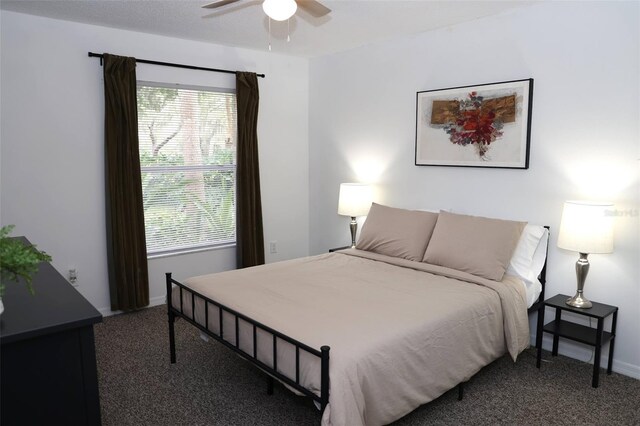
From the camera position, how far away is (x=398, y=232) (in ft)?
11.8

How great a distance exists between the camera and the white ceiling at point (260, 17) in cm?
316

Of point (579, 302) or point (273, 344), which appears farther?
point (579, 302)

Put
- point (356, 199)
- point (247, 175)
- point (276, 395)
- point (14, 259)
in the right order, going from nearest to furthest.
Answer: point (14, 259)
point (276, 395)
point (356, 199)
point (247, 175)

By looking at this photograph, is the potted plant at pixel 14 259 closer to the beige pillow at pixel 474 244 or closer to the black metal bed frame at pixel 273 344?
the black metal bed frame at pixel 273 344

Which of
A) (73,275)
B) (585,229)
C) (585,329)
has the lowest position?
(585,329)

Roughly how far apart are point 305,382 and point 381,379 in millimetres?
335

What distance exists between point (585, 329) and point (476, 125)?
1.61 meters

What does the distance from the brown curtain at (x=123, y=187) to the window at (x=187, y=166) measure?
21 cm

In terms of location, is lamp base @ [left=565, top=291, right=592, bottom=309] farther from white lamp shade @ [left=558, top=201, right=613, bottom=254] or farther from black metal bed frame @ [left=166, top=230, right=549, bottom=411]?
white lamp shade @ [left=558, top=201, right=613, bottom=254]

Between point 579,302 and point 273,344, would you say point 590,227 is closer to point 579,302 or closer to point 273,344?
point 579,302

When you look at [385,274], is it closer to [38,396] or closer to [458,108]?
[458,108]

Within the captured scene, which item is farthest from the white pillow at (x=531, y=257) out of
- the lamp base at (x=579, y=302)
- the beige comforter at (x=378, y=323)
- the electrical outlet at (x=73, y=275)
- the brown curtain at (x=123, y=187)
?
the electrical outlet at (x=73, y=275)

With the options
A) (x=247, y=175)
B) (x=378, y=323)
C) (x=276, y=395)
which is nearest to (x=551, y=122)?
(x=378, y=323)

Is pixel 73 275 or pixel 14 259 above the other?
pixel 14 259
